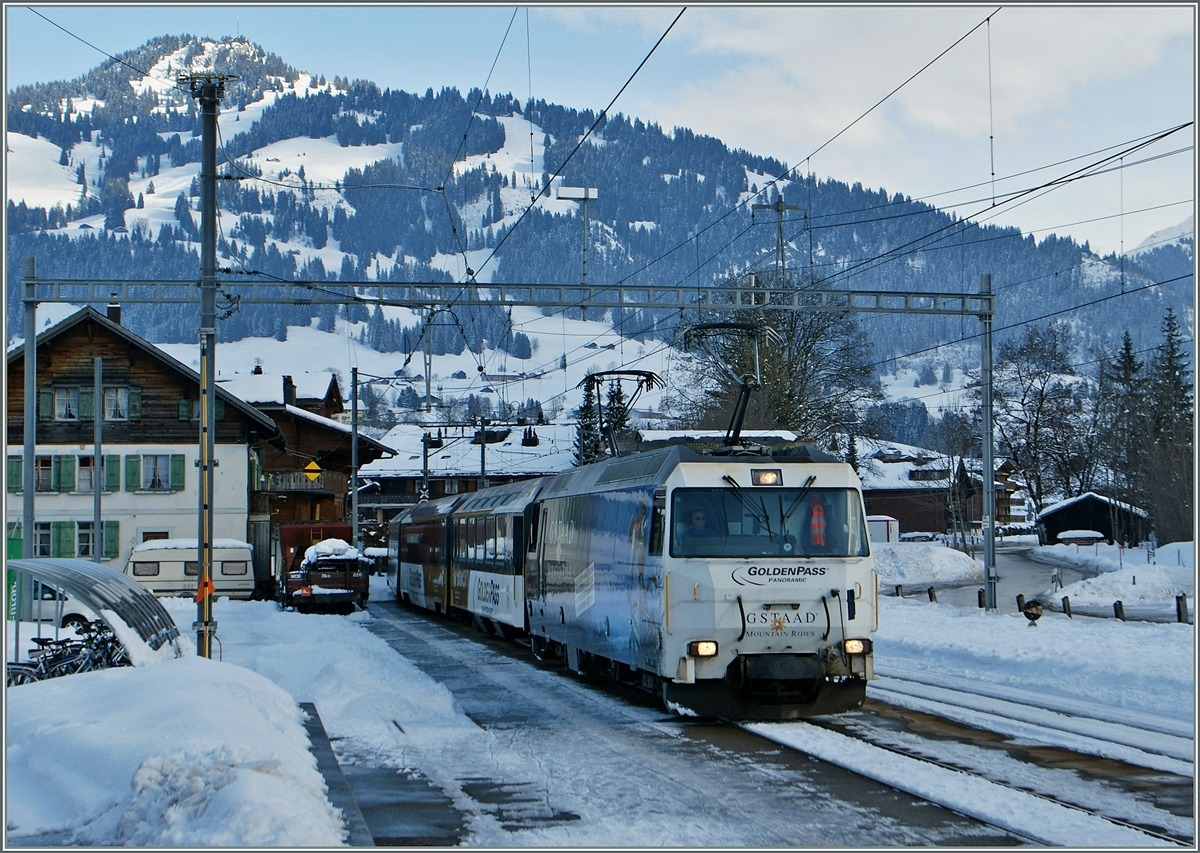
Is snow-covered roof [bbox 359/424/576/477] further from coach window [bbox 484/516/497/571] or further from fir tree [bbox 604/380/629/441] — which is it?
coach window [bbox 484/516/497/571]

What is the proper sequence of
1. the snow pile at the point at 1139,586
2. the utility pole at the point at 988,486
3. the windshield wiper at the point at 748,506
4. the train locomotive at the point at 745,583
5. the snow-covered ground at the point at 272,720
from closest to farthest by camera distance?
the snow-covered ground at the point at 272,720 < the train locomotive at the point at 745,583 < the windshield wiper at the point at 748,506 < the utility pole at the point at 988,486 < the snow pile at the point at 1139,586

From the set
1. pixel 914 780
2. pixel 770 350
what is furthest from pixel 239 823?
pixel 770 350

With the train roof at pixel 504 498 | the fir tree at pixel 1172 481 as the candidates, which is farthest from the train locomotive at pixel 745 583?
the fir tree at pixel 1172 481

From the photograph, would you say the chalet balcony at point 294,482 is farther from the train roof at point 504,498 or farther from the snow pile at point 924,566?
the train roof at point 504,498

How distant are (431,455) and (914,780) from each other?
327 ft

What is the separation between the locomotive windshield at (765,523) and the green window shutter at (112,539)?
40287mm

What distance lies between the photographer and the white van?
40062 mm

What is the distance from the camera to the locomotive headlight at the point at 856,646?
12789 mm

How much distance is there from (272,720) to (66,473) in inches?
1646

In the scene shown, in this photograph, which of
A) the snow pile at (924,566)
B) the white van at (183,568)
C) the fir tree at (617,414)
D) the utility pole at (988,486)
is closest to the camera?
the fir tree at (617,414)

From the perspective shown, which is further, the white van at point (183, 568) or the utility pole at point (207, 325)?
the white van at point (183, 568)

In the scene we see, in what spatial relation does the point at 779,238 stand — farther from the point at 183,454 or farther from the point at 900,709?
the point at 900,709

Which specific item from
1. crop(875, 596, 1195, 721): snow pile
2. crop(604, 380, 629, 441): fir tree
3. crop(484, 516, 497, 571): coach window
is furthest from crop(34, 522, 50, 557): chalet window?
crop(875, 596, 1195, 721): snow pile

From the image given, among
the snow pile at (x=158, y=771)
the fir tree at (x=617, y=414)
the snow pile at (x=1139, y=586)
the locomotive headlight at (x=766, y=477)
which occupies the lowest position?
the snow pile at (x=1139, y=586)
